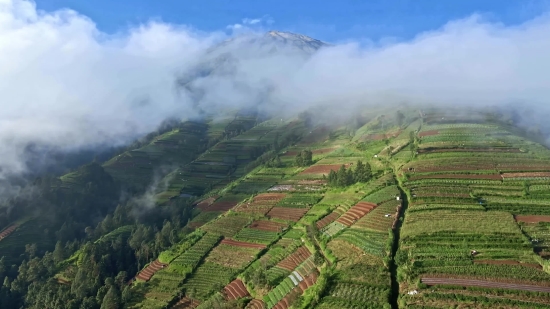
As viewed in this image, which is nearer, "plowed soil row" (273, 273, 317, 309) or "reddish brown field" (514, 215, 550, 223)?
"plowed soil row" (273, 273, 317, 309)

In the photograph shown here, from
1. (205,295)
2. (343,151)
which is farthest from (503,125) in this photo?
(205,295)

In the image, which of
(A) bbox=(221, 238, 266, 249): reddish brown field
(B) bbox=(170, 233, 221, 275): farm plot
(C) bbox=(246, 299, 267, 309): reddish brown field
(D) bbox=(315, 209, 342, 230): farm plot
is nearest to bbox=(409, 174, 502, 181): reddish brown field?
(D) bbox=(315, 209, 342, 230): farm plot

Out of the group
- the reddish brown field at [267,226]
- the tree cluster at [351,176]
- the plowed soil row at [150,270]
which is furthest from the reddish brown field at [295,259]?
the tree cluster at [351,176]

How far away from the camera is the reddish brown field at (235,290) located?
5244cm

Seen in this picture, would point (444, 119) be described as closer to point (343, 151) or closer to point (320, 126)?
point (343, 151)

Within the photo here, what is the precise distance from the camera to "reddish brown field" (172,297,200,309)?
5422 centimetres

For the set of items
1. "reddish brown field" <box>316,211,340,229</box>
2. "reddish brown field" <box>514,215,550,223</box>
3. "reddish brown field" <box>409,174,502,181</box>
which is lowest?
"reddish brown field" <box>316,211,340,229</box>

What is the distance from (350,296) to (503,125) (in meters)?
80.9

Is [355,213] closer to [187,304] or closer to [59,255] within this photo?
[187,304]

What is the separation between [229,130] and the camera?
609 ft

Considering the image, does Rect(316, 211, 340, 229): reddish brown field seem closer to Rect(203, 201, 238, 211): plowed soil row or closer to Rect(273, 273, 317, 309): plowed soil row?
Rect(273, 273, 317, 309): plowed soil row

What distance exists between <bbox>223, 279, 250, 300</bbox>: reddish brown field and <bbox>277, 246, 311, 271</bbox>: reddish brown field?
6.11 meters

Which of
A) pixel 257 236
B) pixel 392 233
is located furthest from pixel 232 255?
pixel 392 233

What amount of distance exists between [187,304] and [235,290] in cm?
739
